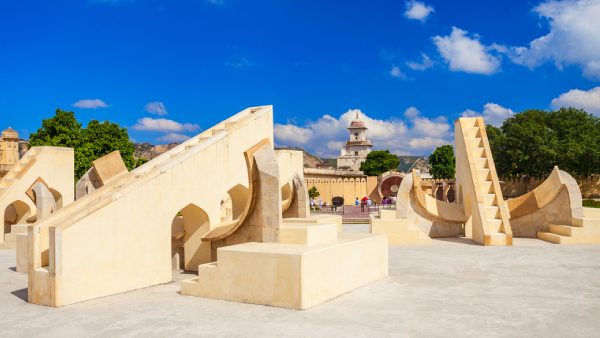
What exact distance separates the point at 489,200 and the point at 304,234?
9.26 meters

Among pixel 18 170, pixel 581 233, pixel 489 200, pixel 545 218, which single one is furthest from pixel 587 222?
pixel 18 170

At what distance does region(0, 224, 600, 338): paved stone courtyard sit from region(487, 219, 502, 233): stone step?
400 centimetres

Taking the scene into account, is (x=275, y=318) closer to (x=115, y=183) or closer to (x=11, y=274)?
(x=115, y=183)

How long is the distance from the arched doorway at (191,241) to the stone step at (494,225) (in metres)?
9.03

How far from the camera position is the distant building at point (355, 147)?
9053 centimetres

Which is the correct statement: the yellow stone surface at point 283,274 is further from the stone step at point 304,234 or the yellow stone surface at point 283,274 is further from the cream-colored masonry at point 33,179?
the cream-colored masonry at point 33,179

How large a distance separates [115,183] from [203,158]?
2.07 meters

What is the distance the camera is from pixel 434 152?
2486 inches

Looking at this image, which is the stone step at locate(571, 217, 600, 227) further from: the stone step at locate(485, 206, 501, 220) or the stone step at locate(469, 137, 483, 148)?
the stone step at locate(469, 137, 483, 148)

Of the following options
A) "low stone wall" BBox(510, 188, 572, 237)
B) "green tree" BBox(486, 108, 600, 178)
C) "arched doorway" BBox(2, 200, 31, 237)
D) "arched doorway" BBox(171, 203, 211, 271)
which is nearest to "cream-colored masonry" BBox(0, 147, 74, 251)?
"arched doorway" BBox(2, 200, 31, 237)

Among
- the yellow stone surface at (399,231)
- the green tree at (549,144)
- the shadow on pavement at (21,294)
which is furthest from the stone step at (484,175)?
the green tree at (549,144)

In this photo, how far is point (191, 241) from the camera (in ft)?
34.8

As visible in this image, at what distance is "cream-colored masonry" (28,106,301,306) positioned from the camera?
7.29m

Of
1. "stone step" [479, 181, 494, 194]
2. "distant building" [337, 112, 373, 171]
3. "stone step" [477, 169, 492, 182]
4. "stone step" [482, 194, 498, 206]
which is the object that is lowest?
"stone step" [482, 194, 498, 206]
